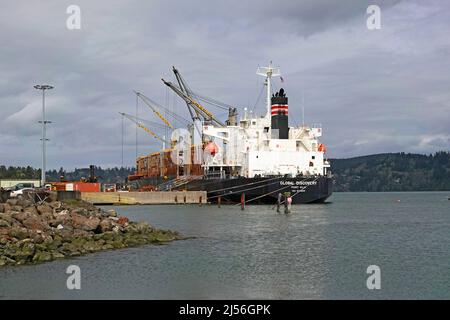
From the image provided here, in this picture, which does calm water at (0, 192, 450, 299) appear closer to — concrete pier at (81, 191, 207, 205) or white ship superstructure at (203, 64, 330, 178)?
white ship superstructure at (203, 64, 330, 178)

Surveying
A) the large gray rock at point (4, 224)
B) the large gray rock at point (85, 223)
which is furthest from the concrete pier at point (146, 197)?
the large gray rock at point (4, 224)

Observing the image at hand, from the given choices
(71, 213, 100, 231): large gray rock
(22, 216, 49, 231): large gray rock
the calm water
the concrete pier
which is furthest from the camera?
the concrete pier

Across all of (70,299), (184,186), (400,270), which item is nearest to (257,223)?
(400,270)

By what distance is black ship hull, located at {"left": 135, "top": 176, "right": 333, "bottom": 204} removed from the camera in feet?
230

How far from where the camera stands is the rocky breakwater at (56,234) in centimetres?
2723

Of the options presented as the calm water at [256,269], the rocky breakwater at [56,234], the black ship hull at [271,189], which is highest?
the black ship hull at [271,189]

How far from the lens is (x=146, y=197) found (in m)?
85.9

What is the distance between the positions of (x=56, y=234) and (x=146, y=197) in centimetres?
5505

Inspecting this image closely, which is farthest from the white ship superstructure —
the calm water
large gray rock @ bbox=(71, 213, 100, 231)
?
large gray rock @ bbox=(71, 213, 100, 231)

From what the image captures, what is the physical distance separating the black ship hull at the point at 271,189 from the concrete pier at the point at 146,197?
4.87 meters

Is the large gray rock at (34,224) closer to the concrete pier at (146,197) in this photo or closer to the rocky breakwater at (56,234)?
the rocky breakwater at (56,234)

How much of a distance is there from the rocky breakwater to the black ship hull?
32823mm
